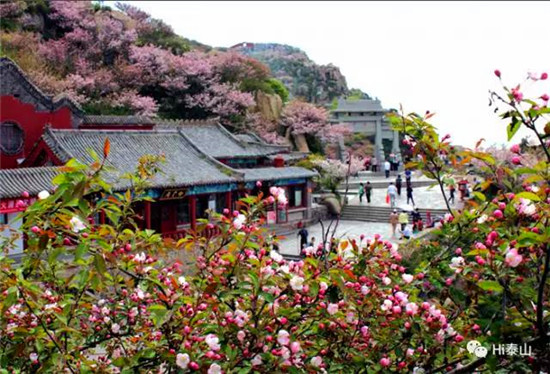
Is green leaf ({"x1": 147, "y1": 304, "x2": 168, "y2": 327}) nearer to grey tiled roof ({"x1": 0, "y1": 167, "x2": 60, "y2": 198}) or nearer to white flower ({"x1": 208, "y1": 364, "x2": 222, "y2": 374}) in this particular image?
white flower ({"x1": 208, "y1": 364, "x2": 222, "y2": 374})

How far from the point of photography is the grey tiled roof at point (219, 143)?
2804 centimetres

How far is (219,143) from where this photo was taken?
1145 inches

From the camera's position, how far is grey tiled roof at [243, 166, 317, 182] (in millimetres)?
25516

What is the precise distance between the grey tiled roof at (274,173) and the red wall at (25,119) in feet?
28.4

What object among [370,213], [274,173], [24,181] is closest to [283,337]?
[24,181]

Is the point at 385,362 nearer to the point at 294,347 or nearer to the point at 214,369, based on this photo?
the point at 294,347

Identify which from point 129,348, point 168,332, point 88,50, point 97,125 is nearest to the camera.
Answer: point 168,332

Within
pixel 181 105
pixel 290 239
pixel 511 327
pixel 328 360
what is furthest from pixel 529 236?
pixel 181 105

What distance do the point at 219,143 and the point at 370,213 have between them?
882 cm

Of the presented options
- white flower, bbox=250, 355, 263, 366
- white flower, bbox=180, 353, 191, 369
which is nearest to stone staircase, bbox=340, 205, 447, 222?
white flower, bbox=250, 355, 263, 366

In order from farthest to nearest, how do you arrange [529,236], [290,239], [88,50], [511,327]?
[88,50], [290,239], [511,327], [529,236]

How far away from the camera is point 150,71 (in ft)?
130

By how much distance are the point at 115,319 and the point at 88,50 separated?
38695mm

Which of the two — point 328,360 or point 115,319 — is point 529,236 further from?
point 115,319
